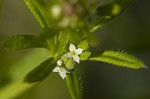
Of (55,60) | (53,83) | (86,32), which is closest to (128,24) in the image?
(53,83)

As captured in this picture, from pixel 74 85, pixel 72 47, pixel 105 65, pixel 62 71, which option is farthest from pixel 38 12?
pixel 105 65

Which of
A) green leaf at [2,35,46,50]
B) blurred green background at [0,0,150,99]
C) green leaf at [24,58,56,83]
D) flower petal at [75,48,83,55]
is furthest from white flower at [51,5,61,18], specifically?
blurred green background at [0,0,150,99]

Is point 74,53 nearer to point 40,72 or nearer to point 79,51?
point 79,51

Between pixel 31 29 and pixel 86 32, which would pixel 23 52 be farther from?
pixel 86 32

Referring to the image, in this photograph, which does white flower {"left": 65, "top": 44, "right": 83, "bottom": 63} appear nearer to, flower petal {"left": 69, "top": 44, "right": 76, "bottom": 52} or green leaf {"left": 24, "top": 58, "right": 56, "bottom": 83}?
flower petal {"left": 69, "top": 44, "right": 76, "bottom": 52}

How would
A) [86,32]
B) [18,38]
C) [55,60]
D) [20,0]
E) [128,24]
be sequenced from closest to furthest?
[86,32], [18,38], [55,60], [128,24], [20,0]

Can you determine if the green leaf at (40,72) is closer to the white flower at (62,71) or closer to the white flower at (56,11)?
the white flower at (62,71)

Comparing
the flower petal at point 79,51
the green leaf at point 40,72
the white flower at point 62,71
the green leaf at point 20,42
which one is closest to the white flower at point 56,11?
the green leaf at point 20,42
